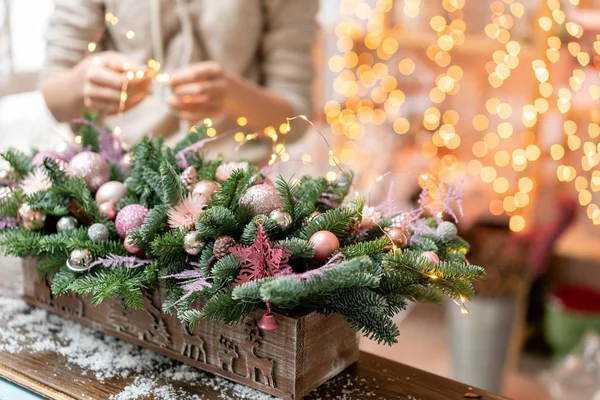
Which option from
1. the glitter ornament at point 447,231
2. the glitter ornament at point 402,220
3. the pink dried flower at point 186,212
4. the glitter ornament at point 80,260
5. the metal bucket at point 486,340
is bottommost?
the metal bucket at point 486,340

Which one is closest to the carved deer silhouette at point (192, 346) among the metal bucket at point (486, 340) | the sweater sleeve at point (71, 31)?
the sweater sleeve at point (71, 31)

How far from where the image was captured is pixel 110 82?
42.3 inches

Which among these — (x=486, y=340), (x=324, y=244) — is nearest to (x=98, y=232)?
(x=324, y=244)

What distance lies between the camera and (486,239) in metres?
1.99

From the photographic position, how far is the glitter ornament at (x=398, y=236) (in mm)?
686

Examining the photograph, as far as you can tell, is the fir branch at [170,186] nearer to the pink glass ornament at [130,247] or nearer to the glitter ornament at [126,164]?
the pink glass ornament at [130,247]

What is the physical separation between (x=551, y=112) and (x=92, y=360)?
176cm

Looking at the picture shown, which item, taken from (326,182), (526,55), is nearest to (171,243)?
(326,182)

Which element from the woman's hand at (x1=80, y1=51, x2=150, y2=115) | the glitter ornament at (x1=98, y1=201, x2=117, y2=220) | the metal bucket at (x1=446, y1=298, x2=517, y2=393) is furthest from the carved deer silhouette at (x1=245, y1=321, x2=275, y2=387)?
the metal bucket at (x1=446, y1=298, x2=517, y2=393)

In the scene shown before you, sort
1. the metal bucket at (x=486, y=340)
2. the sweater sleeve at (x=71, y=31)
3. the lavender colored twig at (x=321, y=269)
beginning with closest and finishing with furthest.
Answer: the lavender colored twig at (x=321, y=269)
the sweater sleeve at (x=71, y=31)
the metal bucket at (x=486, y=340)

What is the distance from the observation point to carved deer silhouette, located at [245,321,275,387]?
65cm

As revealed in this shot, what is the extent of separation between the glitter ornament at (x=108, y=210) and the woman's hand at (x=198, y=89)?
1.27ft

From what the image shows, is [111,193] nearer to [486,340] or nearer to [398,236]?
[398,236]

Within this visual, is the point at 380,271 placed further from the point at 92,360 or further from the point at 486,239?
the point at 486,239
